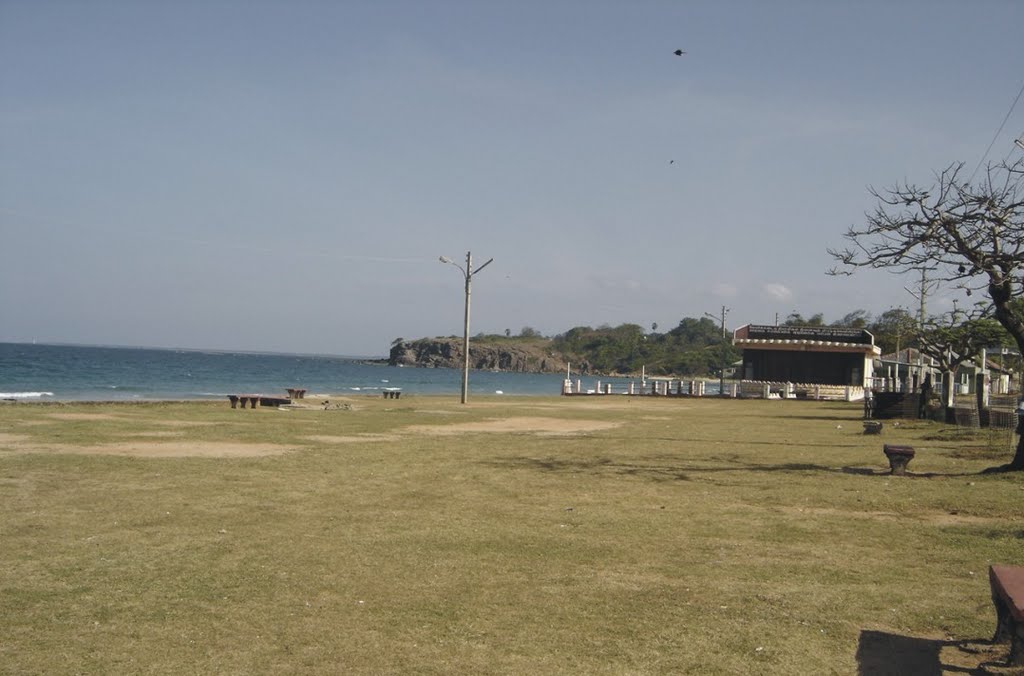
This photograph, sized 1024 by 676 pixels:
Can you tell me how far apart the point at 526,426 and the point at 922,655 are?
22711 millimetres

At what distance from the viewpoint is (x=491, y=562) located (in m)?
9.11

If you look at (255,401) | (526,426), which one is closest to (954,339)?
(526,426)

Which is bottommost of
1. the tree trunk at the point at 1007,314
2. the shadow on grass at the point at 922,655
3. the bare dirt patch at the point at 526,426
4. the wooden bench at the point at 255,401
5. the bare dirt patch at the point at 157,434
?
the shadow on grass at the point at 922,655

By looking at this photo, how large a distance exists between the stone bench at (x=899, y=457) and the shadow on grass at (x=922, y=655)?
384 inches

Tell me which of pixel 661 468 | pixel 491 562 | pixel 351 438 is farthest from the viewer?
pixel 351 438

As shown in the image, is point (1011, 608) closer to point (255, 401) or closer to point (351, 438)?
point (351, 438)

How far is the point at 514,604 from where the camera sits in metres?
7.62

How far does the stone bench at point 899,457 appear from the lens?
15977mm

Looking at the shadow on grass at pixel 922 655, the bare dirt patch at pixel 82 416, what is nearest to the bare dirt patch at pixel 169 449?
the bare dirt patch at pixel 82 416

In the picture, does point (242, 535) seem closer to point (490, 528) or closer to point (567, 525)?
point (490, 528)

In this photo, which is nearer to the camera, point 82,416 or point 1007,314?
point 1007,314

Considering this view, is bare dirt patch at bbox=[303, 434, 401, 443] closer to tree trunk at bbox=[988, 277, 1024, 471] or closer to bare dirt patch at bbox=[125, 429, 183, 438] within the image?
bare dirt patch at bbox=[125, 429, 183, 438]

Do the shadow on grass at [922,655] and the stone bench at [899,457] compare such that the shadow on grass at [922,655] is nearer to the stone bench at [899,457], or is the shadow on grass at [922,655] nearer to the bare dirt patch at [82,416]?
the stone bench at [899,457]

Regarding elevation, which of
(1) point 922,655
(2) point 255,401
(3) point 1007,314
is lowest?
(1) point 922,655
